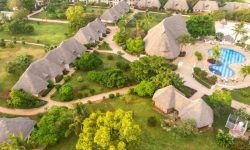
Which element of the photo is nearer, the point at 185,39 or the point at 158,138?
the point at 158,138

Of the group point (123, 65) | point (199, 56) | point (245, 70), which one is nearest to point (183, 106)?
point (245, 70)

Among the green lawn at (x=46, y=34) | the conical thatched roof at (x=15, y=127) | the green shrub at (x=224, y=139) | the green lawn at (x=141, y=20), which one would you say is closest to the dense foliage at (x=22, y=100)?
the conical thatched roof at (x=15, y=127)

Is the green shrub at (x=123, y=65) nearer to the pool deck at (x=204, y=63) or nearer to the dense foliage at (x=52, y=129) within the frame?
the pool deck at (x=204, y=63)

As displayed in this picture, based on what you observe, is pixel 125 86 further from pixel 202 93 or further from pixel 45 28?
pixel 45 28

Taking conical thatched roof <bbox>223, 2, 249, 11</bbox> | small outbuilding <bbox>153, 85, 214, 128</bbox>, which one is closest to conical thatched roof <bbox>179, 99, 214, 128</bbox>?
small outbuilding <bbox>153, 85, 214, 128</bbox>

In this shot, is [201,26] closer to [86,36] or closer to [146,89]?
[86,36]

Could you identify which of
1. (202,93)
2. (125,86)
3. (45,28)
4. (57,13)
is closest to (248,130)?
(202,93)
